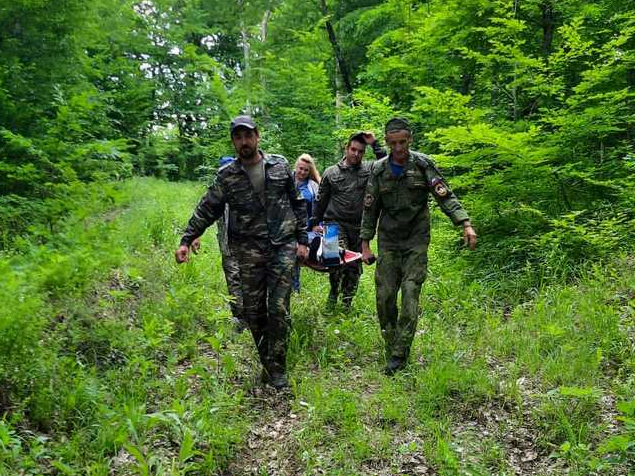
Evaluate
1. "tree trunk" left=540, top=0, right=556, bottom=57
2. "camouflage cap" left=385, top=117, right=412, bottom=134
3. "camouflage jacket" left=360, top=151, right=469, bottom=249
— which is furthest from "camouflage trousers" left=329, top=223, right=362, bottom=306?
"tree trunk" left=540, top=0, right=556, bottom=57

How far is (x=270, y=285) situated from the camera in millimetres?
5133

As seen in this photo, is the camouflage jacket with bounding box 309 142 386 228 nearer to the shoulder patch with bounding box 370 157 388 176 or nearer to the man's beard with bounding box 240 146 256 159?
the shoulder patch with bounding box 370 157 388 176

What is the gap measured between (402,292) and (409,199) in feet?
3.28

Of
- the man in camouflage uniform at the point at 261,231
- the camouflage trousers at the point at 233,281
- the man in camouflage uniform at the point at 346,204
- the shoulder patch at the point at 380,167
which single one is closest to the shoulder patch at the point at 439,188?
the shoulder patch at the point at 380,167

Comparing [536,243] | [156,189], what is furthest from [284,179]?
[156,189]

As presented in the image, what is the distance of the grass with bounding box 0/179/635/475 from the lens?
3.79m

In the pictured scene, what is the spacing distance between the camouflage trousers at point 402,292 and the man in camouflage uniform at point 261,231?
3.54 feet

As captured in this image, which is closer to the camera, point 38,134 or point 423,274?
point 423,274

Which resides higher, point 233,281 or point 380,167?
point 380,167

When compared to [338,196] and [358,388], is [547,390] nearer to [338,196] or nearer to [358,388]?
[358,388]

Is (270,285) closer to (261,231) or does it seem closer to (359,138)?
(261,231)

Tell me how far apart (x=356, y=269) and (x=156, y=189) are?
11734mm

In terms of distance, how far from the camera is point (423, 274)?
5328 millimetres

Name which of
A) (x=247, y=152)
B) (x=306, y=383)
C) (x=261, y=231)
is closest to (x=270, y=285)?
(x=261, y=231)
